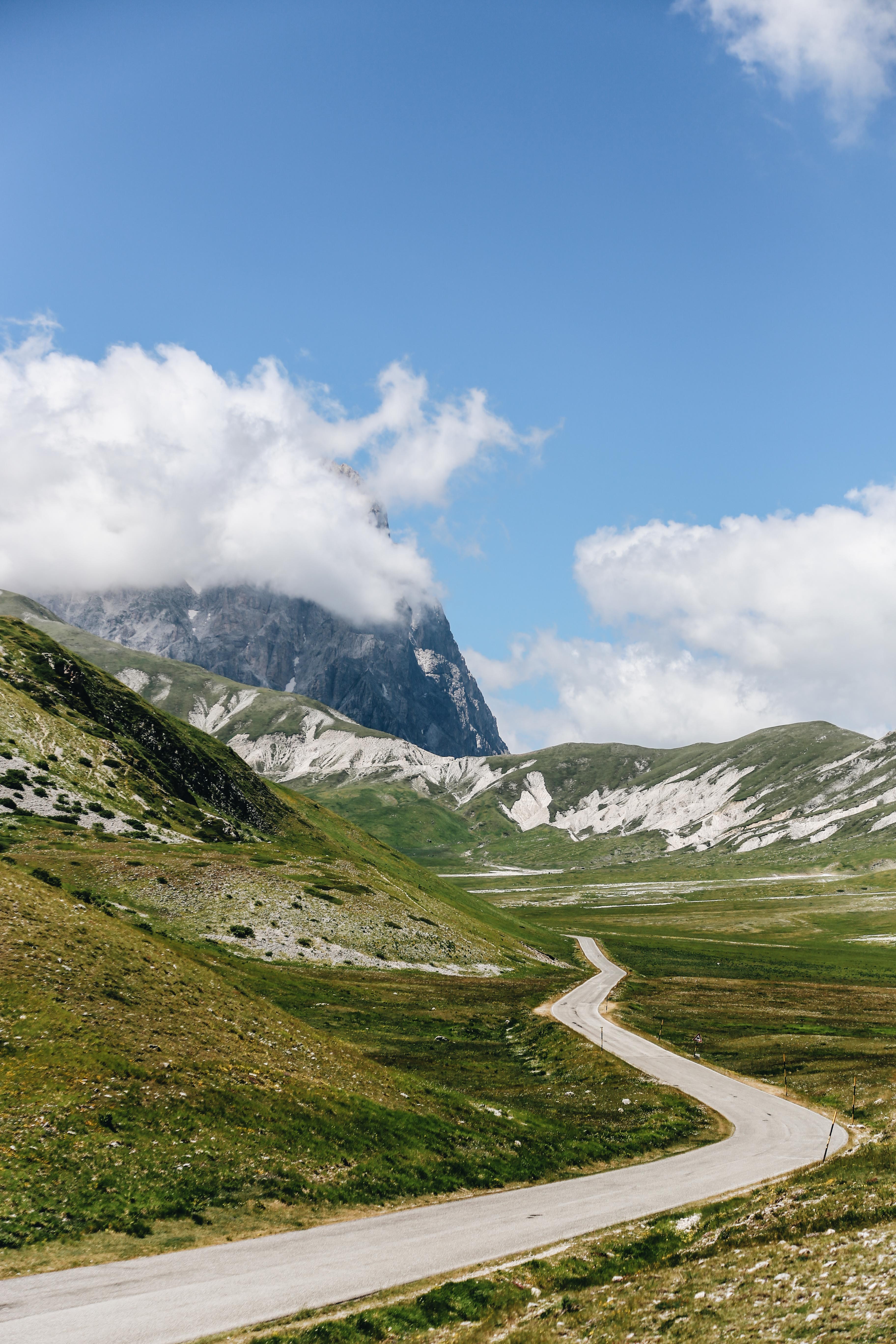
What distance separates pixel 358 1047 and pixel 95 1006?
27391mm

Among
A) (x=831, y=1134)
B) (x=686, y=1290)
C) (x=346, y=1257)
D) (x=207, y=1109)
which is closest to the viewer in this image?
(x=686, y=1290)

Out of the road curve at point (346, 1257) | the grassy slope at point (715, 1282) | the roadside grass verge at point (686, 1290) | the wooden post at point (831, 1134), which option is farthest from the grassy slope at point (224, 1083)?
the grassy slope at point (715, 1282)

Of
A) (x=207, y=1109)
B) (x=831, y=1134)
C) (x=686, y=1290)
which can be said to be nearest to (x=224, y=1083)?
(x=207, y=1109)

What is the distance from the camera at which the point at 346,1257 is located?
2388cm

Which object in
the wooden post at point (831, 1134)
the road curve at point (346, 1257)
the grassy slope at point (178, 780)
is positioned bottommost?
the wooden post at point (831, 1134)

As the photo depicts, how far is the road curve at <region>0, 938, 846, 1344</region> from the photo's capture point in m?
18.5

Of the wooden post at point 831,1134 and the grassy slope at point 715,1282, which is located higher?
the grassy slope at point 715,1282

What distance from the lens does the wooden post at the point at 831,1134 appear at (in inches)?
1474

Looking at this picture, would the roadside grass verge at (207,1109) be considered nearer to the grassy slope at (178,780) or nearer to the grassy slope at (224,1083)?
the grassy slope at (224,1083)

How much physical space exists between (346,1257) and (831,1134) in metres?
32.0

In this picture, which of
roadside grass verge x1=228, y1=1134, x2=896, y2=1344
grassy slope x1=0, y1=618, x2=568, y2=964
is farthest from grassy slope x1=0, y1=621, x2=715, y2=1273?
grassy slope x1=0, y1=618, x2=568, y2=964

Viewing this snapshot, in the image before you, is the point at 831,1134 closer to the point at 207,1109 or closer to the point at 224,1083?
the point at 224,1083

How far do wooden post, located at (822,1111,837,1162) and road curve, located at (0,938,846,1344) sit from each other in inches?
16.5

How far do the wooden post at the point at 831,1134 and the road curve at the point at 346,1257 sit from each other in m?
0.42
